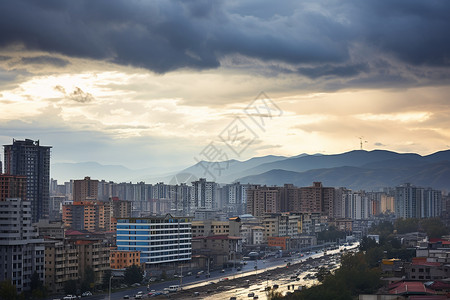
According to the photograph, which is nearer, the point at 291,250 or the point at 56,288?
the point at 56,288

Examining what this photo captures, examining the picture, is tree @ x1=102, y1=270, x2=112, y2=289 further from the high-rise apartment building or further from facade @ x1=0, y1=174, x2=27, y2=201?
the high-rise apartment building

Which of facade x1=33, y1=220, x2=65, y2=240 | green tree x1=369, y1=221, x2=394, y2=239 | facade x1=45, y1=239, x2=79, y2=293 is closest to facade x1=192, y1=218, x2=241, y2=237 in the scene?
facade x1=33, y1=220, x2=65, y2=240

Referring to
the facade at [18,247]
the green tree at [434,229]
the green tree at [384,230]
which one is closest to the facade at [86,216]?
the green tree at [384,230]

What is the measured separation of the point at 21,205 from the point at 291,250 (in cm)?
3840

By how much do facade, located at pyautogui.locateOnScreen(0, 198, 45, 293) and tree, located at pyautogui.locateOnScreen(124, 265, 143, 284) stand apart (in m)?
5.67

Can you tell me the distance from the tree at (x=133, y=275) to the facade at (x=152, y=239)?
16.3ft

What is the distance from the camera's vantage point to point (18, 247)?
3681 centimetres

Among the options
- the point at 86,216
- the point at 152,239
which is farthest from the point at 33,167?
the point at 152,239

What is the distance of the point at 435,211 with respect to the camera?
122 meters

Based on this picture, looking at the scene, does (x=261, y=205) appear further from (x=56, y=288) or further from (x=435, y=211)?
(x=56, y=288)

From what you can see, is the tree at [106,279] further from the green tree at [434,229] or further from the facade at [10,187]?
the green tree at [434,229]

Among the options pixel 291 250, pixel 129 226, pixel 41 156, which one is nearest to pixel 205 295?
pixel 129 226

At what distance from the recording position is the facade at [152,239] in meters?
48.9

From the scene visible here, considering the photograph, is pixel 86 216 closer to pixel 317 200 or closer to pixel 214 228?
pixel 214 228
